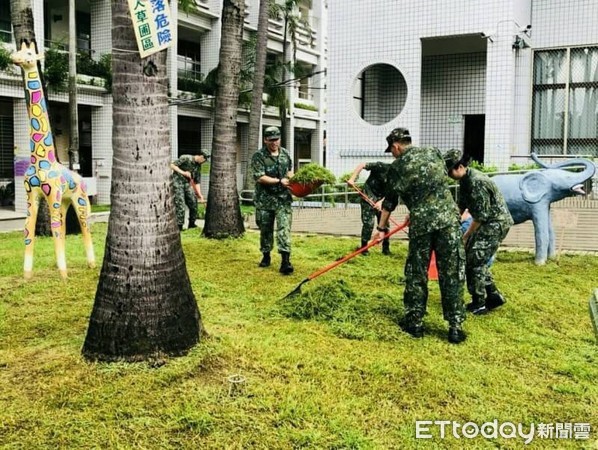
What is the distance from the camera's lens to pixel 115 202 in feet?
14.0

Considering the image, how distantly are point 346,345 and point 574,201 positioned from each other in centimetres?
787

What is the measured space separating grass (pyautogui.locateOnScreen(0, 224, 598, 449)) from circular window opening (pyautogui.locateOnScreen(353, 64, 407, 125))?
1017 centimetres

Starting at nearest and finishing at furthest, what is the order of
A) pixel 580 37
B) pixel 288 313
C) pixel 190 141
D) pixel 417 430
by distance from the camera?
1. pixel 417 430
2. pixel 288 313
3. pixel 580 37
4. pixel 190 141

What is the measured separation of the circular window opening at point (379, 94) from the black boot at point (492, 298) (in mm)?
10456

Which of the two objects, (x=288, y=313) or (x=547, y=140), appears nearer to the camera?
(x=288, y=313)

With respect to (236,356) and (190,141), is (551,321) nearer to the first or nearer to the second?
(236,356)

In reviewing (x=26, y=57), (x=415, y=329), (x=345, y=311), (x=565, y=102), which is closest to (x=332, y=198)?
(x=565, y=102)

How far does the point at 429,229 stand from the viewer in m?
4.86

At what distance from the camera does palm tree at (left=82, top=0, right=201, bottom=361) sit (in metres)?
4.16

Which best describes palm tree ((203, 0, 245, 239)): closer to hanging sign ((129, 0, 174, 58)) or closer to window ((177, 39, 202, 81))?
hanging sign ((129, 0, 174, 58))

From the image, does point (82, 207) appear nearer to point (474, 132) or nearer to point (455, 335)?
point (455, 335)

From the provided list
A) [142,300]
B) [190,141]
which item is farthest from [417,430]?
[190,141]

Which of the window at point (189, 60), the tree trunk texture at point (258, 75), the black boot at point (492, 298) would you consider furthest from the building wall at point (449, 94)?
the window at point (189, 60)

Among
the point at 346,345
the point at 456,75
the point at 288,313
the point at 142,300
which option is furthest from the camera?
the point at 456,75
